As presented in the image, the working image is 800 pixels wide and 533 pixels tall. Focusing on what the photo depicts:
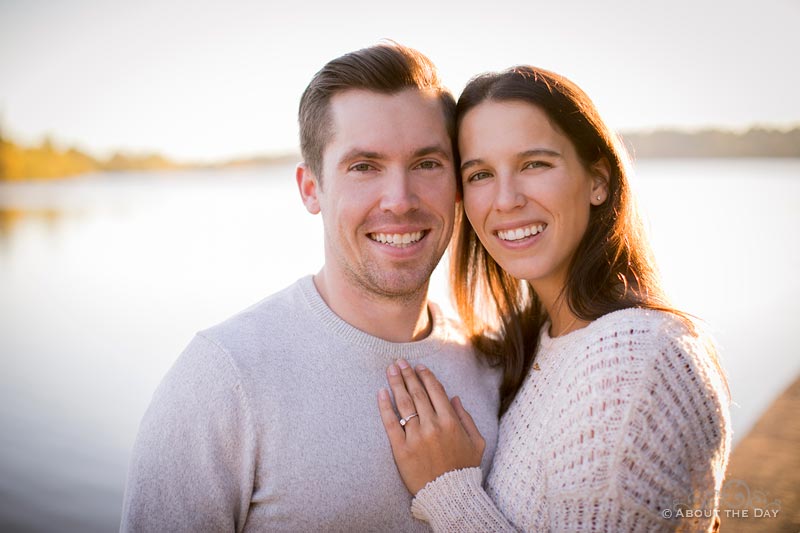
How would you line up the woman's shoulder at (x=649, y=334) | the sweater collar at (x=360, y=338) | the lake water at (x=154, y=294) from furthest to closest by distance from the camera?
the lake water at (x=154, y=294), the sweater collar at (x=360, y=338), the woman's shoulder at (x=649, y=334)

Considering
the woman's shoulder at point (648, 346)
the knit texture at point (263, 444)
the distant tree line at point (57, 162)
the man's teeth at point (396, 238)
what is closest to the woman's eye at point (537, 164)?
the man's teeth at point (396, 238)

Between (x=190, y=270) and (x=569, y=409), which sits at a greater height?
(x=569, y=409)

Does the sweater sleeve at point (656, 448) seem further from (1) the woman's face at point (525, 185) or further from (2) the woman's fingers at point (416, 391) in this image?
(1) the woman's face at point (525, 185)

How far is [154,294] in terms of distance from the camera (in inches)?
448

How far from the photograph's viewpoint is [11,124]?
2533 centimetres

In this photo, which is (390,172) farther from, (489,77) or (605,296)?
(605,296)

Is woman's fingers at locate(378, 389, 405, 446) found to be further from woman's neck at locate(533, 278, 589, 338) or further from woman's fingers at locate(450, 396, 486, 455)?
woman's neck at locate(533, 278, 589, 338)

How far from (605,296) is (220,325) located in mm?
1387

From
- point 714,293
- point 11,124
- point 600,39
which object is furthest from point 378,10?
point 11,124

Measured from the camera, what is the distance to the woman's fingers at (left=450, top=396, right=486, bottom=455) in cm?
194

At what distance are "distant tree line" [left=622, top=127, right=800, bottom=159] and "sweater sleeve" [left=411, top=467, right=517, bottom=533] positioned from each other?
5650 mm

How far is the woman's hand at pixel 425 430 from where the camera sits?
70.4 inches

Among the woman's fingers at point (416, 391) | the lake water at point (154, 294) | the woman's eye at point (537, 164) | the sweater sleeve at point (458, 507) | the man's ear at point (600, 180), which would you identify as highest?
the woman's eye at point (537, 164)

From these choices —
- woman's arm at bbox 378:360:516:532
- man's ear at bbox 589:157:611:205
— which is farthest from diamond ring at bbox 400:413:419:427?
man's ear at bbox 589:157:611:205
